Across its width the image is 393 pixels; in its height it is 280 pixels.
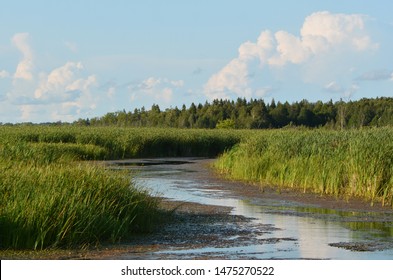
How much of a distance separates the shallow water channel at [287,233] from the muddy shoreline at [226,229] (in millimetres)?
18

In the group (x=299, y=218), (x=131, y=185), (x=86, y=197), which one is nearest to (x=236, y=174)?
(x=299, y=218)

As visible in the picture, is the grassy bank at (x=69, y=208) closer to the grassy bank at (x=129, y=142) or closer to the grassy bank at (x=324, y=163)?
the grassy bank at (x=324, y=163)

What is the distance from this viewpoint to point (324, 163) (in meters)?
24.3

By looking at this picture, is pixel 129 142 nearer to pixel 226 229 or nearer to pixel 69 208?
pixel 226 229

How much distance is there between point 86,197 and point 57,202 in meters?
0.57

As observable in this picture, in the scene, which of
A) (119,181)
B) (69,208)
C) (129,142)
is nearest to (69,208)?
(69,208)

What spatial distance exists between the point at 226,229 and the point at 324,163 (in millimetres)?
8862

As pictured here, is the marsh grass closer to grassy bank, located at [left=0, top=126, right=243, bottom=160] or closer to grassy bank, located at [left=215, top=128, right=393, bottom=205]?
grassy bank, located at [left=215, top=128, right=393, bottom=205]

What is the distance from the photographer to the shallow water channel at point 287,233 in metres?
13.2

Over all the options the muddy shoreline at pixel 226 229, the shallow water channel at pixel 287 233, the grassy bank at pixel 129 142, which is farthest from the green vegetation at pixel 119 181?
the grassy bank at pixel 129 142

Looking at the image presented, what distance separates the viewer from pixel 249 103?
132 m

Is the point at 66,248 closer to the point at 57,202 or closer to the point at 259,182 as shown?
the point at 57,202

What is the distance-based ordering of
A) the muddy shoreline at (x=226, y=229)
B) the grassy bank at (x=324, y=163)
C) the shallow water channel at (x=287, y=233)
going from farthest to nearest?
the grassy bank at (x=324, y=163) < the shallow water channel at (x=287, y=233) < the muddy shoreline at (x=226, y=229)

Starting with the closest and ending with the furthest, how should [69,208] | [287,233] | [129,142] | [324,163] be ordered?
[69,208]
[287,233]
[324,163]
[129,142]
